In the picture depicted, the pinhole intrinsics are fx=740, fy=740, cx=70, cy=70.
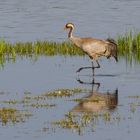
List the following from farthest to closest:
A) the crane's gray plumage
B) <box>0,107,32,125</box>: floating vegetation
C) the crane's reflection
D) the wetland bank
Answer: the crane's gray plumage < the crane's reflection < <box>0,107,32,125</box>: floating vegetation < the wetland bank

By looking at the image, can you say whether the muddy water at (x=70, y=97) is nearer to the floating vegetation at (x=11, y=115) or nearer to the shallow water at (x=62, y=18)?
the floating vegetation at (x=11, y=115)

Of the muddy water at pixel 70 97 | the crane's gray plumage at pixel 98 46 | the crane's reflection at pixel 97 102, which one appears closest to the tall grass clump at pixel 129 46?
the muddy water at pixel 70 97

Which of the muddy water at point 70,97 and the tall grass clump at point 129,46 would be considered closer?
the muddy water at point 70,97

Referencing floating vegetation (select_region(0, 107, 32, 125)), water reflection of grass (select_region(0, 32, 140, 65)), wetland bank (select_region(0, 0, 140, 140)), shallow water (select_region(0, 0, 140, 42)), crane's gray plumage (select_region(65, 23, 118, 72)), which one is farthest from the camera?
shallow water (select_region(0, 0, 140, 42))

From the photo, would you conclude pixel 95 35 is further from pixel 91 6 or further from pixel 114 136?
pixel 114 136

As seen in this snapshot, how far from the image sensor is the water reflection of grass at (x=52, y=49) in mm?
22327

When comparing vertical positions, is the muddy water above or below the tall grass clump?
below

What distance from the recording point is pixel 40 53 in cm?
2267

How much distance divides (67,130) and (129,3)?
26.9m

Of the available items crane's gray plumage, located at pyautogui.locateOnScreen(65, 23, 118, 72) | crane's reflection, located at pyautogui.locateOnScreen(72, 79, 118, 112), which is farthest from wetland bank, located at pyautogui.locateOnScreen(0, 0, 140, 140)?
crane's gray plumage, located at pyautogui.locateOnScreen(65, 23, 118, 72)

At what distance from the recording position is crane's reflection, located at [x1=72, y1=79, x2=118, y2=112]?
14.1 m

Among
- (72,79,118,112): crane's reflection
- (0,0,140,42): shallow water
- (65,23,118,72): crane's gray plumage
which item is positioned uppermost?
(0,0,140,42): shallow water

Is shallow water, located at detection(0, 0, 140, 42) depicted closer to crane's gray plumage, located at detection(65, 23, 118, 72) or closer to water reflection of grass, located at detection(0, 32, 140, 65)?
water reflection of grass, located at detection(0, 32, 140, 65)

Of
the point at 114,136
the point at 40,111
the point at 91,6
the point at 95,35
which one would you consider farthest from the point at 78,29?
the point at 114,136
